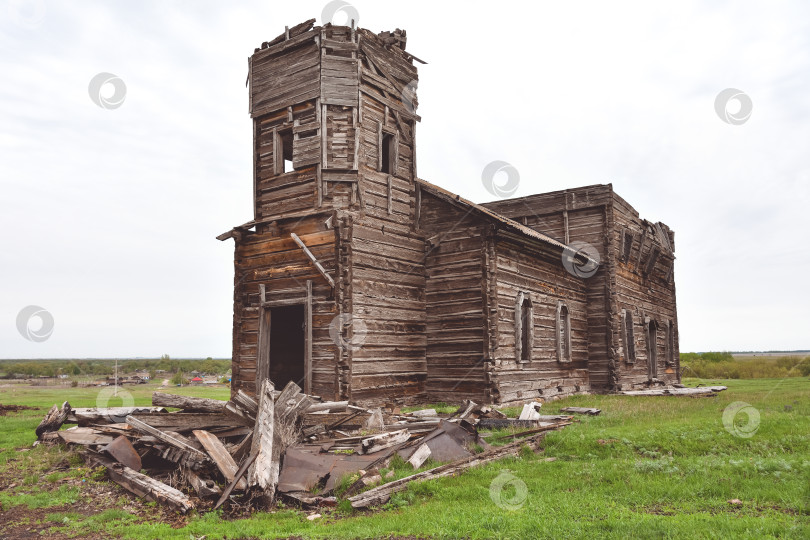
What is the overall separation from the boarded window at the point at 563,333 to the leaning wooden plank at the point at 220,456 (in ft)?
52.0

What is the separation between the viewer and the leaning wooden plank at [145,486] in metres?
8.35

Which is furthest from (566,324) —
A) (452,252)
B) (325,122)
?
(325,122)

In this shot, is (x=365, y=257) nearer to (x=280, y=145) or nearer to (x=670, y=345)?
(x=280, y=145)

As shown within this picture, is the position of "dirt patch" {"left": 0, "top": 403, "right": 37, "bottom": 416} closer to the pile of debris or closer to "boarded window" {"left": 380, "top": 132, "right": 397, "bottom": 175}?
the pile of debris

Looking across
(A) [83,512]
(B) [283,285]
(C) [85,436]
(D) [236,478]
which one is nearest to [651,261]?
(B) [283,285]

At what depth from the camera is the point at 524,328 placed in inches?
826

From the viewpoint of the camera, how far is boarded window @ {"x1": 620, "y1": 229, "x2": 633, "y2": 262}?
2736 cm

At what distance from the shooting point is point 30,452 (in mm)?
12219

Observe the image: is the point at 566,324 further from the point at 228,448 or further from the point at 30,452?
the point at 30,452

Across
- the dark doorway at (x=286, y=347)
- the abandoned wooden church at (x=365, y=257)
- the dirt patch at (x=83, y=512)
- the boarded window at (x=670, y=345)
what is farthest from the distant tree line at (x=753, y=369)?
the dirt patch at (x=83, y=512)

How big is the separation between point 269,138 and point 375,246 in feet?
17.1

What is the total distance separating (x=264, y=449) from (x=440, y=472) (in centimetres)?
281

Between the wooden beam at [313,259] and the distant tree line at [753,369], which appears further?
the distant tree line at [753,369]

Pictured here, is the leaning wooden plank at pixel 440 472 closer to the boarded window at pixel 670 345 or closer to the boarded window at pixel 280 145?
the boarded window at pixel 280 145
